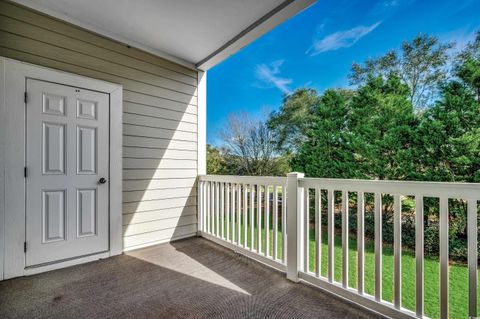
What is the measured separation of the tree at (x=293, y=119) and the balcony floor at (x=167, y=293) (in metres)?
5.13

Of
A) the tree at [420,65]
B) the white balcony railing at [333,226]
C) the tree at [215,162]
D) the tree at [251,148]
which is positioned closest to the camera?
the white balcony railing at [333,226]

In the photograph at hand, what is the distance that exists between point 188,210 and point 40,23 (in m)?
2.83

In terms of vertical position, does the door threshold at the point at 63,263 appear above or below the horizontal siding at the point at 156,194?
below

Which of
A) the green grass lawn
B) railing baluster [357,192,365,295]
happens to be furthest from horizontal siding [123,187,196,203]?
railing baluster [357,192,365,295]

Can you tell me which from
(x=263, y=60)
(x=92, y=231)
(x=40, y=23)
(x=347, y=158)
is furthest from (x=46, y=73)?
(x=263, y=60)

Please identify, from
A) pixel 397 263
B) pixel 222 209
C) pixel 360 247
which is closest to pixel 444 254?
pixel 397 263

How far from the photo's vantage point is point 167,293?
197 centimetres

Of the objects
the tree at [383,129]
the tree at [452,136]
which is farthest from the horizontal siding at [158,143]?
the tree at [452,136]

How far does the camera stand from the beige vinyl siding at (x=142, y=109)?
238cm

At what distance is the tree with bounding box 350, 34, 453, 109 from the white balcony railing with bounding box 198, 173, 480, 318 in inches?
155

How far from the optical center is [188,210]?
3600 mm

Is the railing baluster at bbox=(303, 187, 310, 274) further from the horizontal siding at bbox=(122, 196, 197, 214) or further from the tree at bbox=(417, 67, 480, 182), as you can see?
the tree at bbox=(417, 67, 480, 182)

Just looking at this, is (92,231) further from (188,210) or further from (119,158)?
(188,210)

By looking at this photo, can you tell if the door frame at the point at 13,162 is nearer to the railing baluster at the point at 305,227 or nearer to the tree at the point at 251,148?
the railing baluster at the point at 305,227
